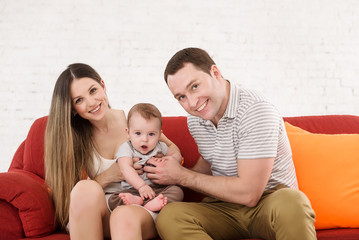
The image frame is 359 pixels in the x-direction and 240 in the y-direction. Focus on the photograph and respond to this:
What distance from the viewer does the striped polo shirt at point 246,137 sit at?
163 centimetres

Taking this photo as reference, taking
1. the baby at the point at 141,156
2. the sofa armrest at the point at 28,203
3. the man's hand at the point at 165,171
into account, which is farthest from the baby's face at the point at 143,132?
the sofa armrest at the point at 28,203

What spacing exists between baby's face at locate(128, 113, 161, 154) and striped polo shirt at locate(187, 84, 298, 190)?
230 mm

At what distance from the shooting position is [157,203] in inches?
67.7

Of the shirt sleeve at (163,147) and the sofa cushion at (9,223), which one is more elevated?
the shirt sleeve at (163,147)

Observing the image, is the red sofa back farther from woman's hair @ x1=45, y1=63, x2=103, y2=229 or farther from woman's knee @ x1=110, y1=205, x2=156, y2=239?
woman's knee @ x1=110, y1=205, x2=156, y2=239

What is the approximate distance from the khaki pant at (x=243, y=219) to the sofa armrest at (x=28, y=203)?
2.00ft

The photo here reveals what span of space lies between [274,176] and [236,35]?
7.69 feet

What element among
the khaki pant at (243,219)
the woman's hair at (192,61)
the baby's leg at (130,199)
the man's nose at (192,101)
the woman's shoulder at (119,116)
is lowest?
the khaki pant at (243,219)

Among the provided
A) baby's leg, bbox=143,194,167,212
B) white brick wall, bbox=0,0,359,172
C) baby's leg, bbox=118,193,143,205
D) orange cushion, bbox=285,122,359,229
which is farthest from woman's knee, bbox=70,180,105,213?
white brick wall, bbox=0,0,359,172

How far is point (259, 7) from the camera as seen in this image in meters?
3.83

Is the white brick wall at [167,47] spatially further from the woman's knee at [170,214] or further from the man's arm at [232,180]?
the woman's knee at [170,214]

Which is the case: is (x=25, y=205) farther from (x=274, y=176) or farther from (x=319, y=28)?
(x=319, y=28)

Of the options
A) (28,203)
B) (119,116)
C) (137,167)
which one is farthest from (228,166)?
(28,203)

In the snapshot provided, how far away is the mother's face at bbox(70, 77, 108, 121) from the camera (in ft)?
6.64
